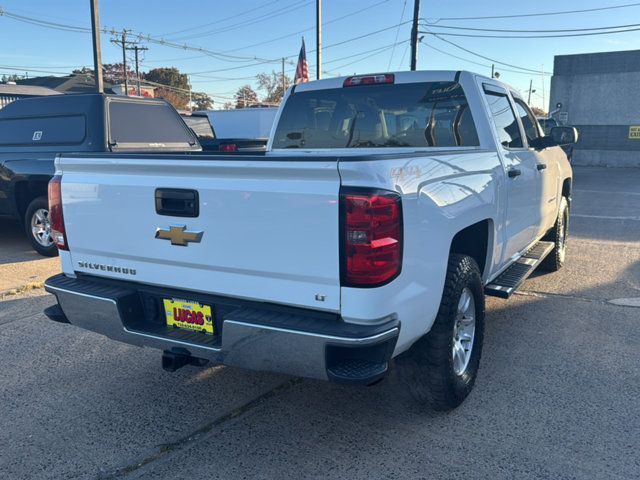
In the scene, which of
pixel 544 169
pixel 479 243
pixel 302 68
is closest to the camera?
pixel 479 243

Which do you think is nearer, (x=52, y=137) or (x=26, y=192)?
(x=52, y=137)

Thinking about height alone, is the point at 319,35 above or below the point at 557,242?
above

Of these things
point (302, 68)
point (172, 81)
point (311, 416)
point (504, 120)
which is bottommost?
point (311, 416)

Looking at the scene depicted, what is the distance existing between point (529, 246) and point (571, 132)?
1119mm

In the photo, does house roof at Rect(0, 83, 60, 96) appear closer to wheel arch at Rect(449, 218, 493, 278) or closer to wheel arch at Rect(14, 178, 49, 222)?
wheel arch at Rect(14, 178, 49, 222)

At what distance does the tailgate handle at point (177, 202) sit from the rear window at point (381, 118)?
201cm

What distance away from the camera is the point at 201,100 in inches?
3561

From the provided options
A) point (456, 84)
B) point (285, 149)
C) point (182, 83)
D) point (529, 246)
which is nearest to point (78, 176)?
point (285, 149)

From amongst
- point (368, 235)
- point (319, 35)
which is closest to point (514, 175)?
point (368, 235)

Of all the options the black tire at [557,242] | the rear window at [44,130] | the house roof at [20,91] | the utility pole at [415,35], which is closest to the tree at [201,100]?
the house roof at [20,91]

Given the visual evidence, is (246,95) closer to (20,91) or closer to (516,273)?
(20,91)

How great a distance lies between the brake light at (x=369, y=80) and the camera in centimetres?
454

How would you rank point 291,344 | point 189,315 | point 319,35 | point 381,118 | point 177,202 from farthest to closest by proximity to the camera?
point 319,35 < point 381,118 < point 189,315 < point 177,202 < point 291,344

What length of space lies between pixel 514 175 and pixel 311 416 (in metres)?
2.33
